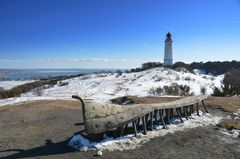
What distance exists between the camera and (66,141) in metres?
9.14

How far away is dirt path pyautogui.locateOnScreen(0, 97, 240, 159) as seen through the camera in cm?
769

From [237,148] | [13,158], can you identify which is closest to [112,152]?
[13,158]

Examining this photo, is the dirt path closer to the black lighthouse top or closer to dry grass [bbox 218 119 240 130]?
dry grass [bbox 218 119 240 130]

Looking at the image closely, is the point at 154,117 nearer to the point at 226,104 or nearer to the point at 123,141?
the point at 123,141

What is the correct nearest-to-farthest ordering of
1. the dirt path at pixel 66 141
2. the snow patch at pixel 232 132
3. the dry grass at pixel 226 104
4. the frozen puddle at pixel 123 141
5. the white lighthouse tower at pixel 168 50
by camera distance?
the dirt path at pixel 66 141
the frozen puddle at pixel 123 141
the snow patch at pixel 232 132
the dry grass at pixel 226 104
the white lighthouse tower at pixel 168 50

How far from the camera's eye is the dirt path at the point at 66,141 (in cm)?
769

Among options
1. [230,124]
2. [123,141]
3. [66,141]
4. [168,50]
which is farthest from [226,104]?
[168,50]

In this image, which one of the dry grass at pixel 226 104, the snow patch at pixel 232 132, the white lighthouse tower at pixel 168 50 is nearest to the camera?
the snow patch at pixel 232 132

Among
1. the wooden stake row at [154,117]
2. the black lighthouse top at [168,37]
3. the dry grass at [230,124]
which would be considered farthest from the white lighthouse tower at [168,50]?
the dry grass at [230,124]

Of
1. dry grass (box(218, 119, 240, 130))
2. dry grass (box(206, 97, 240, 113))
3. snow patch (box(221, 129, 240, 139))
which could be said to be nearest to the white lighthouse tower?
dry grass (box(206, 97, 240, 113))

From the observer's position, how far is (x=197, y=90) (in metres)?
26.2

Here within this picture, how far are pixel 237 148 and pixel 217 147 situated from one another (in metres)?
0.58

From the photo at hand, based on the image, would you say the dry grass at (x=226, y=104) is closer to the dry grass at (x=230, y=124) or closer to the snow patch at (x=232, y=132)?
the dry grass at (x=230, y=124)

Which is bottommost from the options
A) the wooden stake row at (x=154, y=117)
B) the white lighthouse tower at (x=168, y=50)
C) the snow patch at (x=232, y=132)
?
the snow patch at (x=232, y=132)
